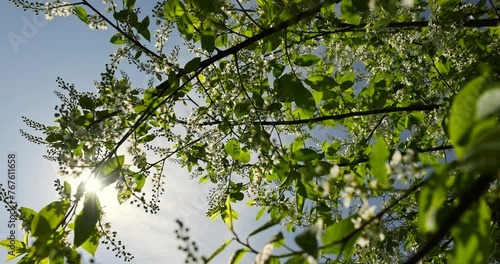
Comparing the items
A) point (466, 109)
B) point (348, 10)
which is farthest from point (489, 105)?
point (348, 10)

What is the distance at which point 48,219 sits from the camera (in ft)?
5.86

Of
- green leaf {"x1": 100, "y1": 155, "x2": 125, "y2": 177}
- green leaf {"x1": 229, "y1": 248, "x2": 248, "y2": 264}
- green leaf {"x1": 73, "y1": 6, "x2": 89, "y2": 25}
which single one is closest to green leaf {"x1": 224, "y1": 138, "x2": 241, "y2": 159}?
green leaf {"x1": 100, "y1": 155, "x2": 125, "y2": 177}

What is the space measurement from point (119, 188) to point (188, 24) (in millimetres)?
1137

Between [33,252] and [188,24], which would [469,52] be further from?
[33,252]

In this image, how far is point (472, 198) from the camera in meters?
0.54

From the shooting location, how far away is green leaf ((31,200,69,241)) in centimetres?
168

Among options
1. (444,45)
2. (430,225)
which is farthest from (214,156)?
(430,225)

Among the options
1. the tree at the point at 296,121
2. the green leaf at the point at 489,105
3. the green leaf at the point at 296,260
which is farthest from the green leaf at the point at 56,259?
the green leaf at the point at 489,105

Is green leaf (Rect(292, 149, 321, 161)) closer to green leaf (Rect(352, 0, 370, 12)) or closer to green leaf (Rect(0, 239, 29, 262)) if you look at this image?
green leaf (Rect(352, 0, 370, 12))

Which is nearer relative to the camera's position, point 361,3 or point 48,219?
point 48,219

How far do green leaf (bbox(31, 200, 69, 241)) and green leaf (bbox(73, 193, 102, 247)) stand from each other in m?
0.17

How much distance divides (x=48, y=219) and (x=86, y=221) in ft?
0.97

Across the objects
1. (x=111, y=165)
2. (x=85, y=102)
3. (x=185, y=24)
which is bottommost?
(x=111, y=165)

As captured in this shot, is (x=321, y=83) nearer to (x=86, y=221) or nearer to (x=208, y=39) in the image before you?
(x=208, y=39)
